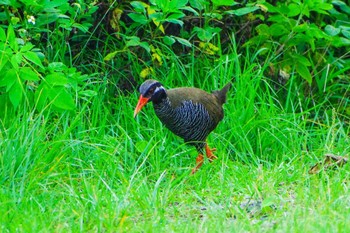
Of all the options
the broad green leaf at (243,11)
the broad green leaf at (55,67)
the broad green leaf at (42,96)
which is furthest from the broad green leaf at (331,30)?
the broad green leaf at (42,96)

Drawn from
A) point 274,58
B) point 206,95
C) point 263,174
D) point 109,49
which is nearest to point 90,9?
point 109,49

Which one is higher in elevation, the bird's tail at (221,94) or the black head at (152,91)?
the black head at (152,91)

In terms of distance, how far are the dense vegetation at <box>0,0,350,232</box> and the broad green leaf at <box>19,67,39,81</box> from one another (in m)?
0.02

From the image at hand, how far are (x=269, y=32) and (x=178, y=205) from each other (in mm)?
3255

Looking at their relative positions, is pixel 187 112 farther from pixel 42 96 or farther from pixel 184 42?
pixel 42 96

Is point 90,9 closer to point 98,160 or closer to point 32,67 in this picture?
point 32,67

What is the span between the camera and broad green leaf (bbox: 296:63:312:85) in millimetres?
8203

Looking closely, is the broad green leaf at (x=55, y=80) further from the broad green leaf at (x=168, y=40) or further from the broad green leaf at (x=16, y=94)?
the broad green leaf at (x=168, y=40)

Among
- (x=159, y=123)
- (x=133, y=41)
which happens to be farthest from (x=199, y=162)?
(x=133, y=41)

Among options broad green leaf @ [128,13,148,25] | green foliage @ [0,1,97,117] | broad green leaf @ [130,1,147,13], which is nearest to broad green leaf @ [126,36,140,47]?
broad green leaf @ [128,13,148,25]

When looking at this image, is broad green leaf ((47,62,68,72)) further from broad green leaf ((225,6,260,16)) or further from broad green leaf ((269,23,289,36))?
broad green leaf ((269,23,289,36))

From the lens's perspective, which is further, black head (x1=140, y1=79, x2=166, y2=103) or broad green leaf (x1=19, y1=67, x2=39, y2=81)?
black head (x1=140, y1=79, x2=166, y2=103)

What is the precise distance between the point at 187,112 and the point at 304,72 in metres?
1.74

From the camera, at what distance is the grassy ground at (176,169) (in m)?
5.01
